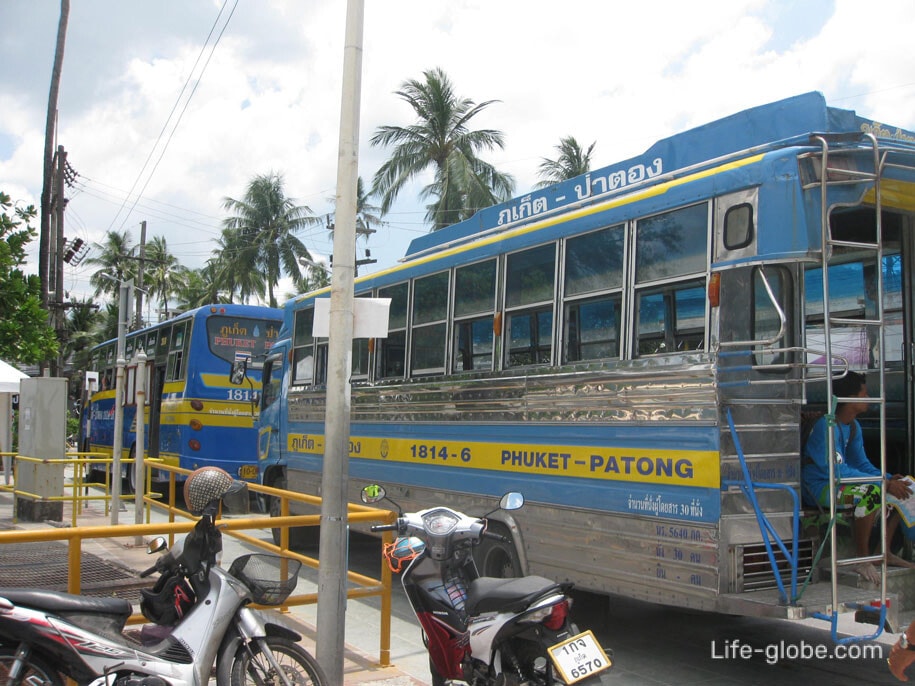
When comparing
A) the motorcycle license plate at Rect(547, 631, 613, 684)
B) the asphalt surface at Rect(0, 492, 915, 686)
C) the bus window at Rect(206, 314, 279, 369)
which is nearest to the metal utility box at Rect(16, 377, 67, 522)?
the bus window at Rect(206, 314, 279, 369)

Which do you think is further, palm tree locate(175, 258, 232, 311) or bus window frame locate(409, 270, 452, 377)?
palm tree locate(175, 258, 232, 311)

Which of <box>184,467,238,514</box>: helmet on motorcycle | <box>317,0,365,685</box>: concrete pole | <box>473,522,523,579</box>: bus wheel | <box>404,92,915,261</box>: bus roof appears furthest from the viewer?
<box>473,522,523,579</box>: bus wheel

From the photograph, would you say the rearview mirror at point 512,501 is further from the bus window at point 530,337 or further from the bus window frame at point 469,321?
the bus window frame at point 469,321

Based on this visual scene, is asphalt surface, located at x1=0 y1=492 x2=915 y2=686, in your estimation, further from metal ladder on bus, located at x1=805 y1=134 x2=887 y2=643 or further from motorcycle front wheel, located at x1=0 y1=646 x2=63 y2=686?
motorcycle front wheel, located at x1=0 y1=646 x2=63 y2=686

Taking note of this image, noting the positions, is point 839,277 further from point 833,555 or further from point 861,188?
point 833,555

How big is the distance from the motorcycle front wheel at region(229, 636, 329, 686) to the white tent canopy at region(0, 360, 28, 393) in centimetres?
1285

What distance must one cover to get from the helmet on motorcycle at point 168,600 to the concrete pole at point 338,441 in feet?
3.46

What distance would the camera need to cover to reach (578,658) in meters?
4.00

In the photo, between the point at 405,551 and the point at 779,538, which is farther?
the point at 779,538

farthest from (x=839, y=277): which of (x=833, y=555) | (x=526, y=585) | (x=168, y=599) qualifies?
(x=168, y=599)

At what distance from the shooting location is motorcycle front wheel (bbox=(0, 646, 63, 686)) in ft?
12.7

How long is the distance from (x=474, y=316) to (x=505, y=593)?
12.4 ft

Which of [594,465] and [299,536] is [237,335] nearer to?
[299,536]

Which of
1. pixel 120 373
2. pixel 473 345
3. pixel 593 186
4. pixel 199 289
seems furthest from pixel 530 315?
pixel 199 289
